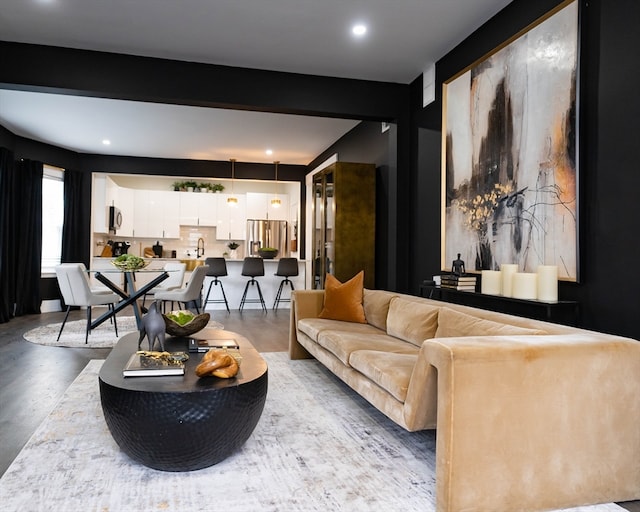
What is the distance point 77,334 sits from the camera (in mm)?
5848

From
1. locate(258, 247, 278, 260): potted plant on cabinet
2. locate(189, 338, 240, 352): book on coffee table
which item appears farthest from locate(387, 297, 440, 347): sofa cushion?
locate(258, 247, 278, 260): potted plant on cabinet

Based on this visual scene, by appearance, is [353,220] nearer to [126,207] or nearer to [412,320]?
[412,320]

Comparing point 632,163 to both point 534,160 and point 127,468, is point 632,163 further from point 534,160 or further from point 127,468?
point 127,468

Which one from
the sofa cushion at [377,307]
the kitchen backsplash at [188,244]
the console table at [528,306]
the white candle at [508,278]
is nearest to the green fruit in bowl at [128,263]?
the sofa cushion at [377,307]

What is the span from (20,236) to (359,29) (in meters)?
6.38

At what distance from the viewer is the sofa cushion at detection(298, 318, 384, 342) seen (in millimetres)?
3864

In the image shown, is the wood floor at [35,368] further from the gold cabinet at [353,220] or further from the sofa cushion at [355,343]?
the sofa cushion at [355,343]

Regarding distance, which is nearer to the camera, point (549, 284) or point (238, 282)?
point (549, 284)

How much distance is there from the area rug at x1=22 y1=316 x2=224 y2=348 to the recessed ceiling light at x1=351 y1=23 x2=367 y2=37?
395 cm

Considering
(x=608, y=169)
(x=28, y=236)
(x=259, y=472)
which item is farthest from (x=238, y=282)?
(x=608, y=169)

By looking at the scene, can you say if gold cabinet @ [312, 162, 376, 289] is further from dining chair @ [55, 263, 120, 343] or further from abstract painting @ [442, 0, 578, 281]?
dining chair @ [55, 263, 120, 343]

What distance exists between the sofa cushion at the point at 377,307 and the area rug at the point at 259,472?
1.08 metres

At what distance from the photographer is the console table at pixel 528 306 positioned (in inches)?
118

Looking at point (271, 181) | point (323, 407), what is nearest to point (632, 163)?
point (323, 407)
